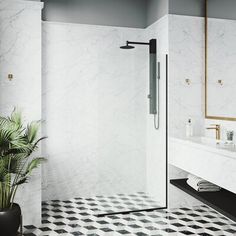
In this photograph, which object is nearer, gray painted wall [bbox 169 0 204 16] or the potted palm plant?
the potted palm plant

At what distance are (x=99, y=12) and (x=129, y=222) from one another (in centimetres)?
260

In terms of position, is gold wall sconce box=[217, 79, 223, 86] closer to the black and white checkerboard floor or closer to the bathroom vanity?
the bathroom vanity

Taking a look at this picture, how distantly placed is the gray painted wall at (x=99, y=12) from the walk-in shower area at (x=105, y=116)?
9cm

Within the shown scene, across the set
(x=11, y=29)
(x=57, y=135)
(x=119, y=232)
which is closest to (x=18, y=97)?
(x=11, y=29)

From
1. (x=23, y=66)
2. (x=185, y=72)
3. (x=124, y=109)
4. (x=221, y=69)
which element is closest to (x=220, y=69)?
(x=221, y=69)

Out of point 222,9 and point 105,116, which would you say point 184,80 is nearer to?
point 222,9

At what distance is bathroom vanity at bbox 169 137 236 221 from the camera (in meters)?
2.73

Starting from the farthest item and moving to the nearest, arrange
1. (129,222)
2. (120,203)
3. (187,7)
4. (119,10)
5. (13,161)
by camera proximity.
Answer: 1. (119,10)
2. (187,7)
3. (120,203)
4. (129,222)
5. (13,161)

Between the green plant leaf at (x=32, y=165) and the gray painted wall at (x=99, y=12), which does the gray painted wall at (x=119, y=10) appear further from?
the green plant leaf at (x=32, y=165)

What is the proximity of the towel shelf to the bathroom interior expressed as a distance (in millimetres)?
17

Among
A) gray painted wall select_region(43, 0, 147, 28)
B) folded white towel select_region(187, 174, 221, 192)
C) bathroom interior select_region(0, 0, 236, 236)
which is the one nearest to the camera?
bathroom interior select_region(0, 0, 236, 236)

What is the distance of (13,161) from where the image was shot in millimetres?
2951

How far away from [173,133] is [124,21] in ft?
5.29

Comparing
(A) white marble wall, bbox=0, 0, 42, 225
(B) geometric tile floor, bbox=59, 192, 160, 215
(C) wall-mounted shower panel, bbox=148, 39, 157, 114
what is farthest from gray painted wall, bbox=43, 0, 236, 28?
(B) geometric tile floor, bbox=59, 192, 160, 215
